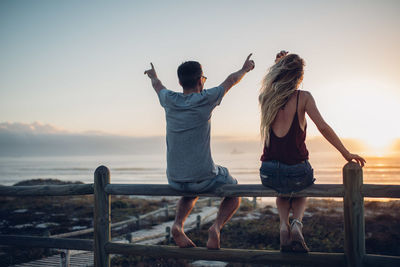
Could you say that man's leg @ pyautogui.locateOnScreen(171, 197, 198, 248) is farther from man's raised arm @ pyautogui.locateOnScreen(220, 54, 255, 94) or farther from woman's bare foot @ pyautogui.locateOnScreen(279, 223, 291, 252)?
man's raised arm @ pyautogui.locateOnScreen(220, 54, 255, 94)

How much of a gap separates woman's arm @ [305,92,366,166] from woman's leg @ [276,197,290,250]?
79cm

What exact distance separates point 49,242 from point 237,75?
3.32 metres

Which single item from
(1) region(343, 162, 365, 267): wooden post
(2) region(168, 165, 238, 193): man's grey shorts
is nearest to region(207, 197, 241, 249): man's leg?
(2) region(168, 165, 238, 193): man's grey shorts

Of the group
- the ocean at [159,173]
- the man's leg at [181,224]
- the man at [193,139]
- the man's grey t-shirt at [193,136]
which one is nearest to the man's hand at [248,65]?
the man at [193,139]

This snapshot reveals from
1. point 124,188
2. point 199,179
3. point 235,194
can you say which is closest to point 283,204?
point 235,194

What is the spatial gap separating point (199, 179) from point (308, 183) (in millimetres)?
1174

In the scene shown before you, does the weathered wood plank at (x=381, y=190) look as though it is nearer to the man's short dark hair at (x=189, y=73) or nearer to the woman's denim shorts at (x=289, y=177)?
the woman's denim shorts at (x=289, y=177)

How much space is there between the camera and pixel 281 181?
363cm

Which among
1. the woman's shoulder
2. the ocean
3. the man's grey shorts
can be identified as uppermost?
the woman's shoulder

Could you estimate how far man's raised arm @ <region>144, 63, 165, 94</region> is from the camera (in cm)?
432

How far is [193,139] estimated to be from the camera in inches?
150

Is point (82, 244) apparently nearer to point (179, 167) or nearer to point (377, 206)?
point (179, 167)

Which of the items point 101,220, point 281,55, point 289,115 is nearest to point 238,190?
point 289,115

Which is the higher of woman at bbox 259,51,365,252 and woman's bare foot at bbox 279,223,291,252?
woman at bbox 259,51,365,252
